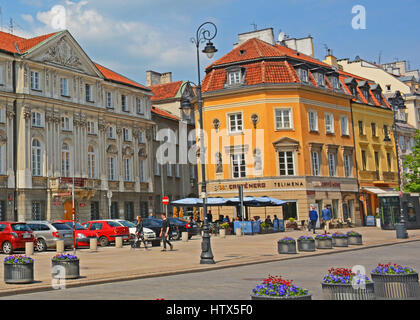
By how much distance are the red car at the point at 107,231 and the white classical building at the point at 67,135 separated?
10.5 metres

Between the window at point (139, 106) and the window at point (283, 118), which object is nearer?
the window at point (283, 118)

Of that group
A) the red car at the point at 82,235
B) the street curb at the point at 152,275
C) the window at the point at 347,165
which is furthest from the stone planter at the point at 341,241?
the window at the point at 347,165

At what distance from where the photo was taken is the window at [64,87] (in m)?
44.2

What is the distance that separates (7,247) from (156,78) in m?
43.9

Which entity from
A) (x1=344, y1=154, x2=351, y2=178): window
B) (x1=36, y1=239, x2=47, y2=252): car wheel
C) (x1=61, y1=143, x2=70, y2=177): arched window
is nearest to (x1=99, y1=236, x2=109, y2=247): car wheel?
(x1=36, y1=239, x2=47, y2=252): car wheel

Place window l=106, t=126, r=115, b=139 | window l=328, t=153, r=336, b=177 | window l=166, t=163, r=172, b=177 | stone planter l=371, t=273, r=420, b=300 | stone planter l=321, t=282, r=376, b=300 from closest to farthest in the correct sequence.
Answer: stone planter l=321, t=282, r=376, b=300
stone planter l=371, t=273, r=420, b=300
window l=328, t=153, r=336, b=177
window l=106, t=126, r=115, b=139
window l=166, t=163, r=172, b=177

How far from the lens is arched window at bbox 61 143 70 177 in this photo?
43.2 metres

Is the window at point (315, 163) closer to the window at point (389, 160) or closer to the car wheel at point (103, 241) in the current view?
the window at point (389, 160)

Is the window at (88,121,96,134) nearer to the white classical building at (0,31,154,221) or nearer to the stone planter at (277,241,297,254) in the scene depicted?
the white classical building at (0,31,154,221)

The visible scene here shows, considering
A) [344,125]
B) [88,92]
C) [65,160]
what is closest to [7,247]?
[65,160]

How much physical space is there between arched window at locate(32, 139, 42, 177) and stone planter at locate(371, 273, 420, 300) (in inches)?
1383

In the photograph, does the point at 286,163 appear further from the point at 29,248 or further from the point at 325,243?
the point at 29,248

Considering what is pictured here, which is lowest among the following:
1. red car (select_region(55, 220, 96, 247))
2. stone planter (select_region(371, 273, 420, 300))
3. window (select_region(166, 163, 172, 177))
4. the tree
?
stone planter (select_region(371, 273, 420, 300))
